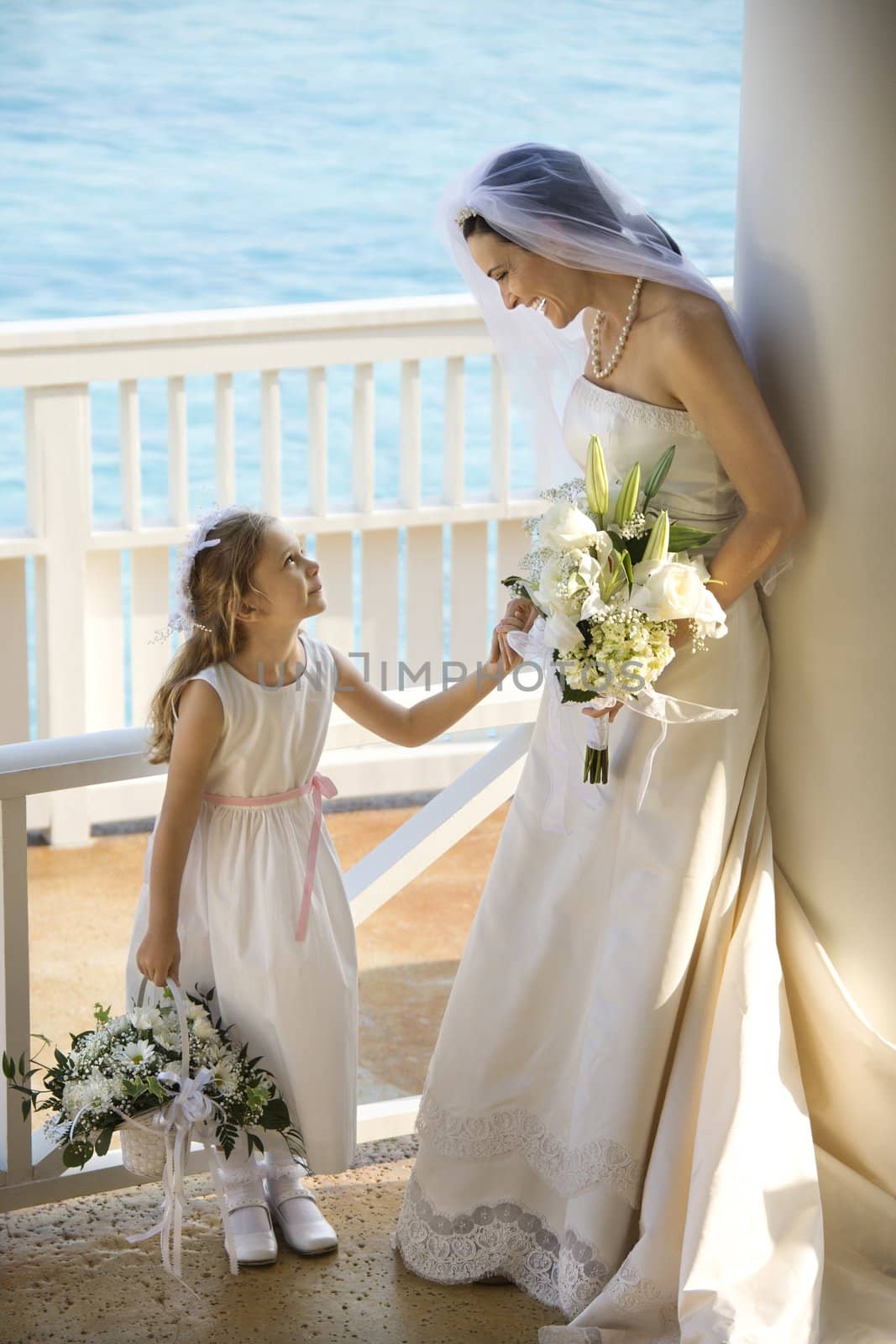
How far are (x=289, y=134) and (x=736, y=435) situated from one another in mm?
14286

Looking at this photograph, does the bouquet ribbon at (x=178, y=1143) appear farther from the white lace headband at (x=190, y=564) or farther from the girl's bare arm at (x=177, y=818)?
the white lace headband at (x=190, y=564)

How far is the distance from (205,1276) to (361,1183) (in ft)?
1.34

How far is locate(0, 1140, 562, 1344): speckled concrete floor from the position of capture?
2.33 metres

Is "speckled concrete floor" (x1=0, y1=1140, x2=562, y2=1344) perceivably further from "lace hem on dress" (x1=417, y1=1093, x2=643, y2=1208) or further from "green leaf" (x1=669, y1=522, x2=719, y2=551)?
"green leaf" (x1=669, y1=522, x2=719, y2=551)

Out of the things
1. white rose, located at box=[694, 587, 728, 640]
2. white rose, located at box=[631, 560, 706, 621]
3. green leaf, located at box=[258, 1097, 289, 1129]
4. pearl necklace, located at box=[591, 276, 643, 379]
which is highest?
pearl necklace, located at box=[591, 276, 643, 379]

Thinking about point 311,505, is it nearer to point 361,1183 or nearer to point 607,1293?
point 361,1183

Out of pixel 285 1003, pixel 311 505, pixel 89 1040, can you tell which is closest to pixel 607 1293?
pixel 285 1003

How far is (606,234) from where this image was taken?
217 cm

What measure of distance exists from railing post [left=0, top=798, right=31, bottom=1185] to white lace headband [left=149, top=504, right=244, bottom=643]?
0.39m

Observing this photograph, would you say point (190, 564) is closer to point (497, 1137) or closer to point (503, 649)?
point (503, 649)

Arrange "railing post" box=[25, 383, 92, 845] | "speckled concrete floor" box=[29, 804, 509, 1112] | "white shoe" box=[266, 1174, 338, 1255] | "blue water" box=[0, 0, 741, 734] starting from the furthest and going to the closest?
"blue water" box=[0, 0, 741, 734]
"railing post" box=[25, 383, 92, 845]
"speckled concrete floor" box=[29, 804, 509, 1112]
"white shoe" box=[266, 1174, 338, 1255]

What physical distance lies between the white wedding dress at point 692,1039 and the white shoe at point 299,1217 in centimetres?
38

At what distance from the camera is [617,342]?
88.3 inches

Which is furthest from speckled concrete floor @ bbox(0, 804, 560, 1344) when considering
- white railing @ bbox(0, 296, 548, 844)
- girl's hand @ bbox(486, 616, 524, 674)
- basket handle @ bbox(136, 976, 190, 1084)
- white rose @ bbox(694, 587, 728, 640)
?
white railing @ bbox(0, 296, 548, 844)
